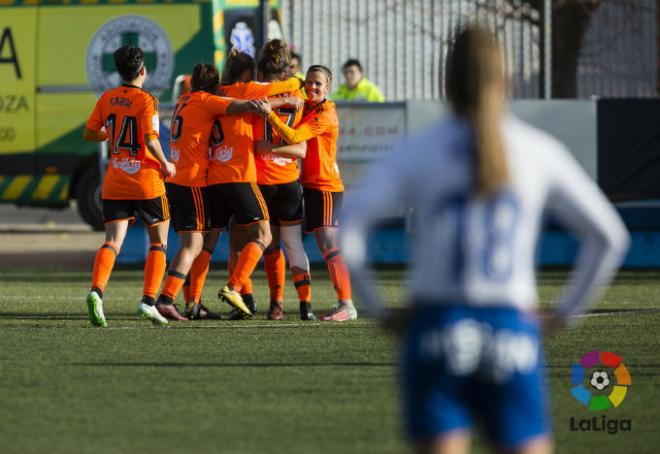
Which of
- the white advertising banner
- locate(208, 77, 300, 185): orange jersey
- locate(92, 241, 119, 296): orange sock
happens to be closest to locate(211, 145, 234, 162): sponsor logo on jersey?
locate(208, 77, 300, 185): orange jersey

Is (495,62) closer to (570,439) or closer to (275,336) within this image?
(570,439)

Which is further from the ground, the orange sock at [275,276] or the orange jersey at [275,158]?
the orange jersey at [275,158]

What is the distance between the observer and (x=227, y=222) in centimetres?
1063

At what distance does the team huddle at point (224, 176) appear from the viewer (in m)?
10.1

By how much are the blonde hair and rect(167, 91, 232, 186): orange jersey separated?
→ 6.51 metres

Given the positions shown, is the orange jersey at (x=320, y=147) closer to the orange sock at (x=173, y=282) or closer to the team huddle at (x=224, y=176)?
the team huddle at (x=224, y=176)

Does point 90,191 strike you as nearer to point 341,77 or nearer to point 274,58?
point 341,77

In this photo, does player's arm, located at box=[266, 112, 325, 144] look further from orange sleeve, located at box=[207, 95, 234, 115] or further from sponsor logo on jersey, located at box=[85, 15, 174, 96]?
sponsor logo on jersey, located at box=[85, 15, 174, 96]

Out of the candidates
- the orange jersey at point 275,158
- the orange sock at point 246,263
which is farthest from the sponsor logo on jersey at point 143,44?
the orange sock at point 246,263

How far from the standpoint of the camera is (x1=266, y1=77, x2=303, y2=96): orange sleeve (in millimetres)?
10383

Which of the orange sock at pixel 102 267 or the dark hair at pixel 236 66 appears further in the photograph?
the dark hair at pixel 236 66

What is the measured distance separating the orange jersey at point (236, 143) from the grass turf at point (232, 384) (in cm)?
102

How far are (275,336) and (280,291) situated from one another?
1293mm

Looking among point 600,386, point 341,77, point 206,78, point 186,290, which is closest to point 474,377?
point 600,386
